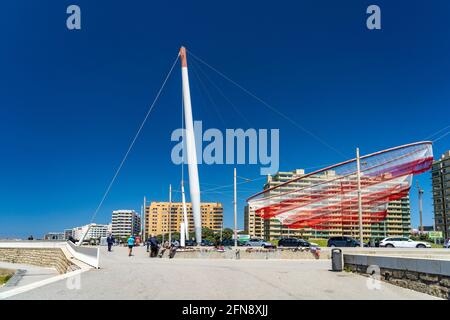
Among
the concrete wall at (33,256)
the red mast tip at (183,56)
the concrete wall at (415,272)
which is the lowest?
the concrete wall at (33,256)

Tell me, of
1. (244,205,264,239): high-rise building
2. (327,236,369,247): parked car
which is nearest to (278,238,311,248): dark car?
(327,236,369,247): parked car

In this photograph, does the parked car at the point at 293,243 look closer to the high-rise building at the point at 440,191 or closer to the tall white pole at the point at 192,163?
the tall white pole at the point at 192,163

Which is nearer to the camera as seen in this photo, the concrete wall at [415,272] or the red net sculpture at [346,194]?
the concrete wall at [415,272]

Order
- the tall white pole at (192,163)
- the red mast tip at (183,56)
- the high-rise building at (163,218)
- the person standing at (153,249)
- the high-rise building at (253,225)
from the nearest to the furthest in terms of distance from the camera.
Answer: the person standing at (153,249), the tall white pole at (192,163), the red mast tip at (183,56), the high-rise building at (253,225), the high-rise building at (163,218)

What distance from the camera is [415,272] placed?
34.2ft

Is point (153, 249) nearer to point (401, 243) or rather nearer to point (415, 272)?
point (415, 272)

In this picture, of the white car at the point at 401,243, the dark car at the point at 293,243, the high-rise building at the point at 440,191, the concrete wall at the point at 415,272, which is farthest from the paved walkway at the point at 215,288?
the high-rise building at the point at 440,191

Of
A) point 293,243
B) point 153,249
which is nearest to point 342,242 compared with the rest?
point 293,243

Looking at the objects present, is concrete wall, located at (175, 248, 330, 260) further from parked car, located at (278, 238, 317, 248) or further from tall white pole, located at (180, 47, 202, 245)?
parked car, located at (278, 238, 317, 248)

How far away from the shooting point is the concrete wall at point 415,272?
30.1 ft

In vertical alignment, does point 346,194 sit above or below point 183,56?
below

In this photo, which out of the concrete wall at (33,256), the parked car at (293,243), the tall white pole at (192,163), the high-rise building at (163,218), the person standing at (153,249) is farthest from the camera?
the high-rise building at (163,218)
